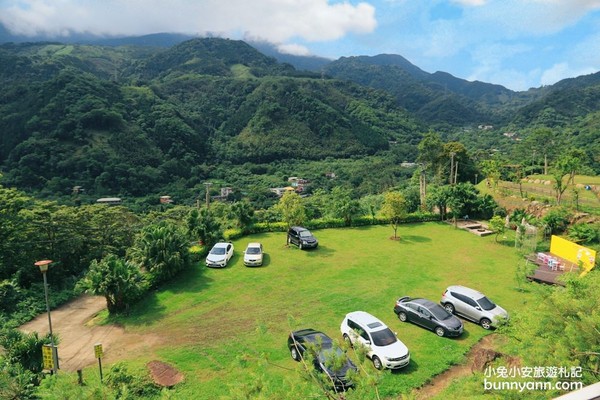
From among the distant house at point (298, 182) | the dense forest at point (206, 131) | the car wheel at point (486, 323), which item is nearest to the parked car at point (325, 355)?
the car wheel at point (486, 323)

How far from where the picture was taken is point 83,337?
49.5 feet

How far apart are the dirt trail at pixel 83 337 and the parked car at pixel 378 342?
25.4 feet

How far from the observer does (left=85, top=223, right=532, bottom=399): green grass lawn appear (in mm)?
12109

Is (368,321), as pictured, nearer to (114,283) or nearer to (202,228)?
(114,283)

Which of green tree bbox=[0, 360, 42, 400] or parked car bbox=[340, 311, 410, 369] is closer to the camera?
green tree bbox=[0, 360, 42, 400]

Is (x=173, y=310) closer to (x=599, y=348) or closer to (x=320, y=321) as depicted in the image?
(x=320, y=321)

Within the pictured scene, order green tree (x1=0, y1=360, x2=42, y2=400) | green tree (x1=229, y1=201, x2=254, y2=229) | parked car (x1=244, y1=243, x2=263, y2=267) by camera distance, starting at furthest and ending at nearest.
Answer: green tree (x1=229, y1=201, x2=254, y2=229)
parked car (x1=244, y1=243, x2=263, y2=267)
green tree (x1=0, y1=360, x2=42, y2=400)

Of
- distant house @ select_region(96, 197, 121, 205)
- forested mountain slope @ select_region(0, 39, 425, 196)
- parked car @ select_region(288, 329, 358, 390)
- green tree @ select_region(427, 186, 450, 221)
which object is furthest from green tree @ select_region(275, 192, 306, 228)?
Result: forested mountain slope @ select_region(0, 39, 425, 196)

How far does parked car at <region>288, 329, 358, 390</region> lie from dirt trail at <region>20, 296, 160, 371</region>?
6.06 metres

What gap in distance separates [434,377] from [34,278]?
2155 cm

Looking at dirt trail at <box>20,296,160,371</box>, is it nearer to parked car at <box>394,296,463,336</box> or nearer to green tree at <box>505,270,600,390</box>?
parked car at <box>394,296,463,336</box>

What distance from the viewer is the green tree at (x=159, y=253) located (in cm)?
1911

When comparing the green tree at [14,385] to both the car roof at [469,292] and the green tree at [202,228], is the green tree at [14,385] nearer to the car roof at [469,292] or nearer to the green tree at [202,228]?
the green tree at [202,228]

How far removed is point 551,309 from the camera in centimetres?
923
